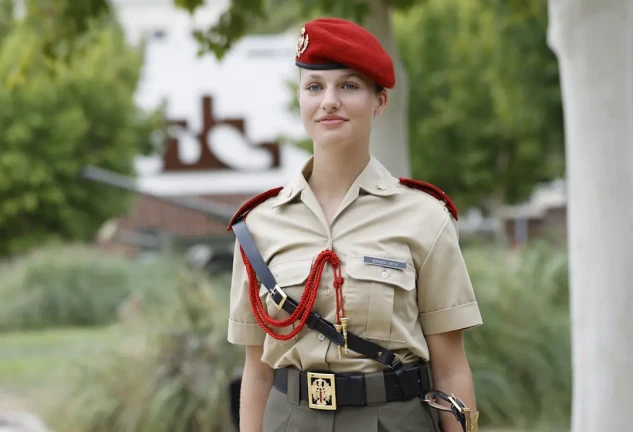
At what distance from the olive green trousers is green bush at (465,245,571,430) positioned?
16.9 ft

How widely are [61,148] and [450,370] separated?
62.4 ft

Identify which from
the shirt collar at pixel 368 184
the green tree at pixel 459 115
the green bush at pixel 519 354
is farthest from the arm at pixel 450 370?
the green tree at pixel 459 115

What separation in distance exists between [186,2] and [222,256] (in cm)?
943

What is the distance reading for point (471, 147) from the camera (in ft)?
82.7

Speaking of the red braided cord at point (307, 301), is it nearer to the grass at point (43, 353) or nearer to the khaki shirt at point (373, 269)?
the khaki shirt at point (373, 269)

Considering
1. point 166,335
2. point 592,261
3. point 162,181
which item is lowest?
point 162,181

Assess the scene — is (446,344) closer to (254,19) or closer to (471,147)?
(254,19)

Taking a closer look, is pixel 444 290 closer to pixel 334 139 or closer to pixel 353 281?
pixel 353 281

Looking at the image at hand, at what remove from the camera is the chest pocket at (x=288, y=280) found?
241cm

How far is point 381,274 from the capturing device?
2352 millimetres

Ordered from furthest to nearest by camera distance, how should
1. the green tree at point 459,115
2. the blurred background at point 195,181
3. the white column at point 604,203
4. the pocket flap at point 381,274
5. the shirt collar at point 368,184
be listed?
the green tree at point 459,115, the blurred background at point 195,181, the white column at point 604,203, the shirt collar at point 368,184, the pocket flap at point 381,274

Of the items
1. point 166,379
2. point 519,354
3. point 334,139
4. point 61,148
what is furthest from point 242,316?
point 61,148

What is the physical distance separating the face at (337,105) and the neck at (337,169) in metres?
0.06

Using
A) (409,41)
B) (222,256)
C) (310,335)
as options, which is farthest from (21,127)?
(310,335)
